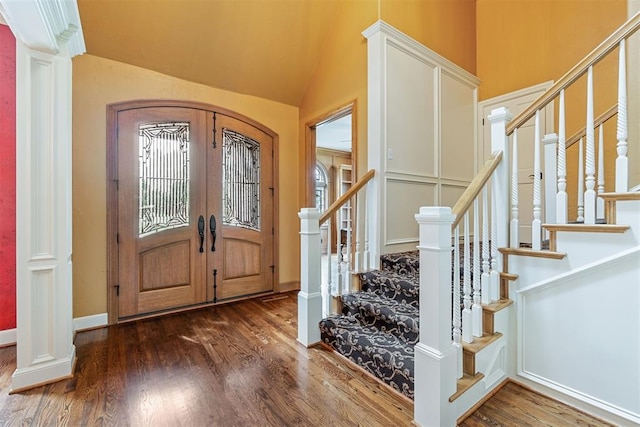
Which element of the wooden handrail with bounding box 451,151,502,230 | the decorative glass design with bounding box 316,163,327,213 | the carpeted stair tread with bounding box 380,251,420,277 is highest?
the decorative glass design with bounding box 316,163,327,213

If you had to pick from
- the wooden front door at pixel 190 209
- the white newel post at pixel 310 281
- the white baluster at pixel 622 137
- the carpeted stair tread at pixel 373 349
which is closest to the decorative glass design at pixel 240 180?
the wooden front door at pixel 190 209

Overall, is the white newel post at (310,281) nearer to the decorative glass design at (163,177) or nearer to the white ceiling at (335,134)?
the decorative glass design at (163,177)

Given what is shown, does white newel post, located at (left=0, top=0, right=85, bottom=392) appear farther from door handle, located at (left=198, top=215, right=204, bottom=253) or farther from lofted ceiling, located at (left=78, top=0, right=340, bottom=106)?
door handle, located at (left=198, top=215, right=204, bottom=253)

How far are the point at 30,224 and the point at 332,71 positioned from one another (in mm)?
3075

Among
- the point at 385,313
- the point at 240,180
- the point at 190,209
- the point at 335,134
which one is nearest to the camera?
the point at 385,313

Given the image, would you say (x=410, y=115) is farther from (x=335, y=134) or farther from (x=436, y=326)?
(x=335, y=134)

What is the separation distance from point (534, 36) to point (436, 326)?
3.84 metres

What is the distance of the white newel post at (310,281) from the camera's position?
2.36 m

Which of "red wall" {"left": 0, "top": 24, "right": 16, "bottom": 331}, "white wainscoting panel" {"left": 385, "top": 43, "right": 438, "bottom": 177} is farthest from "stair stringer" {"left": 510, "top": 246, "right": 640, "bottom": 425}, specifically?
"red wall" {"left": 0, "top": 24, "right": 16, "bottom": 331}

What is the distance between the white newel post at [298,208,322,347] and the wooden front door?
55.5 inches

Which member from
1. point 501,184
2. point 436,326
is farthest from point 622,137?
point 436,326

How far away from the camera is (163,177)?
307 cm

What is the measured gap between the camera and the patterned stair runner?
181 cm

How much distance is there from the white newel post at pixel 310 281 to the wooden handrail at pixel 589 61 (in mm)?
1504
